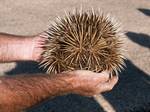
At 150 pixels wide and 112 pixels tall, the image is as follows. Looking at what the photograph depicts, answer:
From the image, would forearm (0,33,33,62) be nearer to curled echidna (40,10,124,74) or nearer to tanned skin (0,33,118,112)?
tanned skin (0,33,118,112)

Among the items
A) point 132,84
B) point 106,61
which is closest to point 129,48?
point 132,84

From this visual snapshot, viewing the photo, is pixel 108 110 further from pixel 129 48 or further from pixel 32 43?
pixel 129 48

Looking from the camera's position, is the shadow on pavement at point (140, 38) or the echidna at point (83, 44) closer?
the echidna at point (83, 44)

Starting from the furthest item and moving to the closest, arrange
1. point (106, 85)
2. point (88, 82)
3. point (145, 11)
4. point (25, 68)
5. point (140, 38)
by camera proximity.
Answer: point (145, 11)
point (140, 38)
point (25, 68)
point (106, 85)
point (88, 82)

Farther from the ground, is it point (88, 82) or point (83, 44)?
point (83, 44)

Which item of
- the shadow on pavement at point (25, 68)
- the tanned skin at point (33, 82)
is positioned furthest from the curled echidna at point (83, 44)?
the shadow on pavement at point (25, 68)

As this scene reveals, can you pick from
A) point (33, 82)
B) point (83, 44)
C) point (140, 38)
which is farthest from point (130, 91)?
point (33, 82)

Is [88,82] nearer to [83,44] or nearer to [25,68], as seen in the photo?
[83,44]

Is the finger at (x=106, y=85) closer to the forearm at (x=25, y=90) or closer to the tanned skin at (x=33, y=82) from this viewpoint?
the tanned skin at (x=33, y=82)
